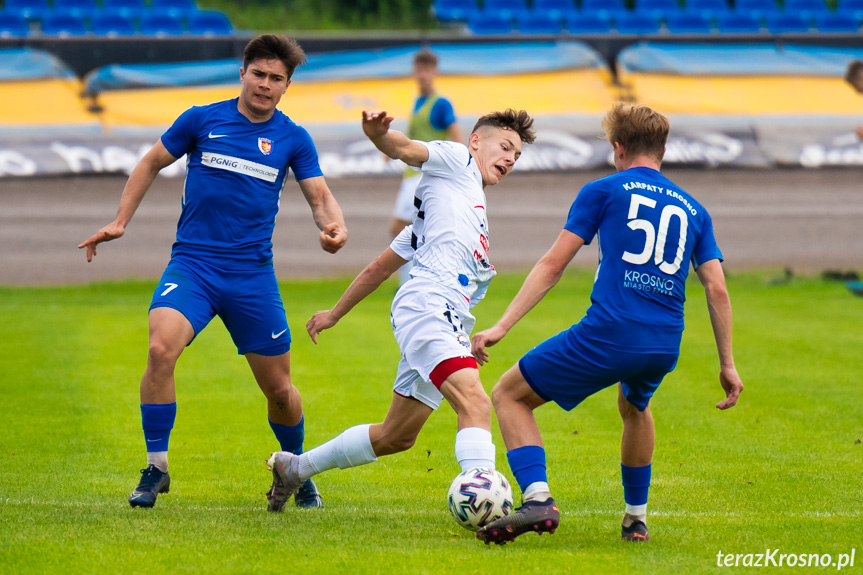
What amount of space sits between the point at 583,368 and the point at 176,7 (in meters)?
17.3

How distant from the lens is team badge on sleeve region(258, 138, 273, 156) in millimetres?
5484

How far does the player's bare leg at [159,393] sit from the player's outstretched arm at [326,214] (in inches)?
32.8

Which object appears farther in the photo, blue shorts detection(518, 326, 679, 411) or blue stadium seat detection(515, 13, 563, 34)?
blue stadium seat detection(515, 13, 563, 34)

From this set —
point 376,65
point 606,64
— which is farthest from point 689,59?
point 376,65

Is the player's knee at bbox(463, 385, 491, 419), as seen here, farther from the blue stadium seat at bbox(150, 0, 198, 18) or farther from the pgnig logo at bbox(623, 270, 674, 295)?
the blue stadium seat at bbox(150, 0, 198, 18)

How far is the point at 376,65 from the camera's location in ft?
52.0

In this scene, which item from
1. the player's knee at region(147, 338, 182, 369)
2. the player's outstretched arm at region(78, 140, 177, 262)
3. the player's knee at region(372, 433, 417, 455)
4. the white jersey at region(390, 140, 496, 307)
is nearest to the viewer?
the white jersey at region(390, 140, 496, 307)

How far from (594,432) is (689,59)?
10563mm

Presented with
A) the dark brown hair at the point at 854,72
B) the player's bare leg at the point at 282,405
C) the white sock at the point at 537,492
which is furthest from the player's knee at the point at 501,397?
the dark brown hair at the point at 854,72

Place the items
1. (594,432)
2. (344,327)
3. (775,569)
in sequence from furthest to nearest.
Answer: (344,327)
(594,432)
(775,569)

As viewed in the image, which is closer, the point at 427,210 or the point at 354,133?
the point at 427,210

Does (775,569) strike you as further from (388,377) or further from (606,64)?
(606,64)

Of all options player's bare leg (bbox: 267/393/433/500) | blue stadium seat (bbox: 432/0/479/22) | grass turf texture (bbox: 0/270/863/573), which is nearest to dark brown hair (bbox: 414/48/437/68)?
grass turf texture (bbox: 0/270/863/573)

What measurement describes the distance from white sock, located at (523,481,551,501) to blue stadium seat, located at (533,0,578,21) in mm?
16992
